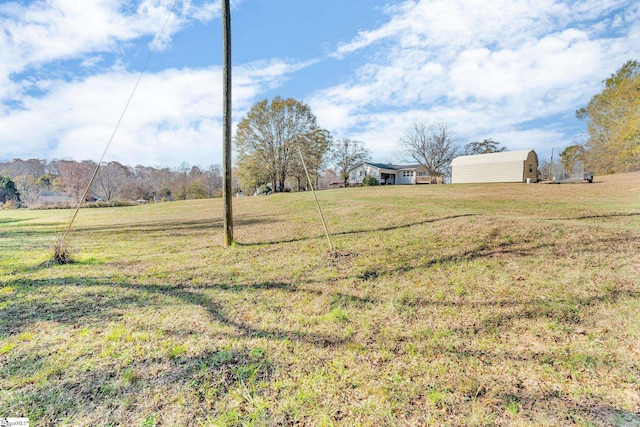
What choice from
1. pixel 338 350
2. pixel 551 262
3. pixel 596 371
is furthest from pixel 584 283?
pixel 338 350

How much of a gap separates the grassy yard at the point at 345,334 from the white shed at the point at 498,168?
19.8 metres

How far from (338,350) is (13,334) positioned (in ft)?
11.4

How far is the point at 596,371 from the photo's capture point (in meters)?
2.23

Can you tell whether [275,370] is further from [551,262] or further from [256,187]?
[256,187]

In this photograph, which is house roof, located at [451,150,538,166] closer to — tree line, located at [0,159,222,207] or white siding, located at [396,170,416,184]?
white siding, located at [396,170,416,184]

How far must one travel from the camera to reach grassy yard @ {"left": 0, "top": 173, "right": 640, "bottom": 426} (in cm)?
195

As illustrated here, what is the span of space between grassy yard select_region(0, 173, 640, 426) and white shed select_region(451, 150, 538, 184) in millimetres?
19811

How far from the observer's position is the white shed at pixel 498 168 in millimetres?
22297

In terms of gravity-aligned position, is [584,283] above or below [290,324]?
Result: above

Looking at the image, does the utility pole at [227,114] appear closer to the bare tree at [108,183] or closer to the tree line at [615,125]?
the tree line at [615,125]

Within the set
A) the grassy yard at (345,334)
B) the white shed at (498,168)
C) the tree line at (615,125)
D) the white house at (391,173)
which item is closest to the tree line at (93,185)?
the white house at (391,173)

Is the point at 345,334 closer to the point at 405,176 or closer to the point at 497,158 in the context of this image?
the point at 497,158

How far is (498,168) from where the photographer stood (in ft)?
76.4

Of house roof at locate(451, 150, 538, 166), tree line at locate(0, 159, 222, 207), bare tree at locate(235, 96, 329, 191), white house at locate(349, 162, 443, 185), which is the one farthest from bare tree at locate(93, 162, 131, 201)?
house roof at locate(451, 150, 538, 166)
